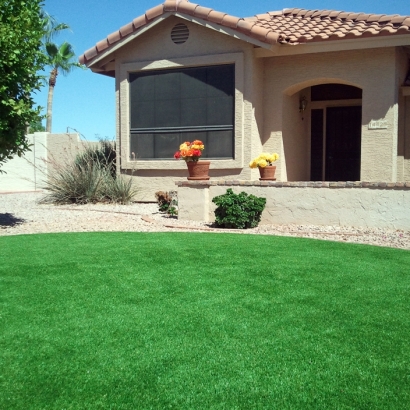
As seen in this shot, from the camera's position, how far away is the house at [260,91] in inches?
533

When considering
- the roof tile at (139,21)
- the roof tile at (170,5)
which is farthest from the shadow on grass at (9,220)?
the roof tile at (170,5)

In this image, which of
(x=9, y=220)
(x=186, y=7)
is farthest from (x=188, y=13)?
(x=9, y=220)

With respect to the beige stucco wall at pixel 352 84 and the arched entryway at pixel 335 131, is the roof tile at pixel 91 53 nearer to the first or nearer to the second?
the beige stucco wall at pixel 352 84

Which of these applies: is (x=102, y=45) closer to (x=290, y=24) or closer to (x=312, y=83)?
(x=290, y=24)

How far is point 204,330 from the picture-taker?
189 inches

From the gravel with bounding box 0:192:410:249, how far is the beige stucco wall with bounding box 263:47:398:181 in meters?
3.59

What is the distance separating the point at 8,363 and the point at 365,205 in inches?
317

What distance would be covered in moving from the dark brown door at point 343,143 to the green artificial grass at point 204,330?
8544mm

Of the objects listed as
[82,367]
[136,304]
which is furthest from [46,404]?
[136,304]

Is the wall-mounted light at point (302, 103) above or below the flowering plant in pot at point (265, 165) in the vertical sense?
above

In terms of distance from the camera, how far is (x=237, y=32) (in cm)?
1384

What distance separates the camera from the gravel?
9.92 metres

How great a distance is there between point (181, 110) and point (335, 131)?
4591mm

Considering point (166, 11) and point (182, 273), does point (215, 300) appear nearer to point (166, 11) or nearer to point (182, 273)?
point (182, 273)
